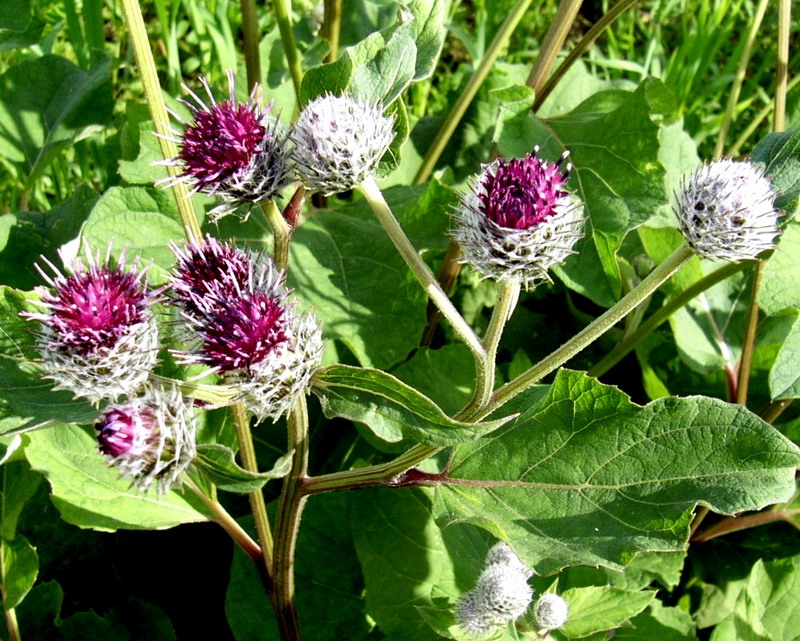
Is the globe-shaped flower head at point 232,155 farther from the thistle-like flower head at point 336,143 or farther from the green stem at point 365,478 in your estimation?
the green stem at point 365,478

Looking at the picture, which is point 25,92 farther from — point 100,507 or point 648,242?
A: point 648,242

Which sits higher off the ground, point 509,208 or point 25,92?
point 509,208

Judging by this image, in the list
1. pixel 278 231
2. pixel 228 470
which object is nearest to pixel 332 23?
pixel 278 231

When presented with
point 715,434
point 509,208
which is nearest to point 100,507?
point 509,208

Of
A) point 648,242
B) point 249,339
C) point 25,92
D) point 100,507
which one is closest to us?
point 249,339

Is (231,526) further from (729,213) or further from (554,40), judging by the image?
(554,40)

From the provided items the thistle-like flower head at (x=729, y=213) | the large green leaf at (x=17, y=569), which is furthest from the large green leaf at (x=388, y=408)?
the large green leaf at (x=17, y=569)

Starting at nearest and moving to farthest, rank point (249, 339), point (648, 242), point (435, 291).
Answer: point (249, 339) → point (435, 291) → point (648, 242)
